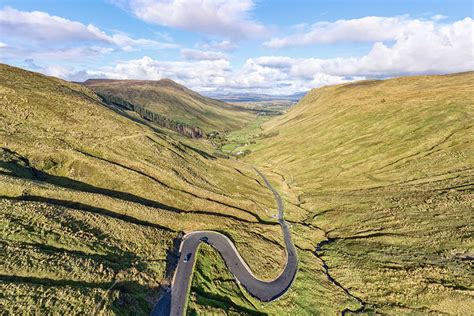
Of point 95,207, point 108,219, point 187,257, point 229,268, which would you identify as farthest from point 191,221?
point 95,207

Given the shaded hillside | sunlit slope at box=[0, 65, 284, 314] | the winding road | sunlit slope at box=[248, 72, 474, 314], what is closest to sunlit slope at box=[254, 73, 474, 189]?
sunlit slope at box=[248, 72, 474, 314]

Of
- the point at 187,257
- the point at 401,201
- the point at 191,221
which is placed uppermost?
the point at 191,221

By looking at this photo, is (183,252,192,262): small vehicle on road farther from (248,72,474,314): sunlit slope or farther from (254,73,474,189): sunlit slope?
(254,73,474,189): sunlit slope

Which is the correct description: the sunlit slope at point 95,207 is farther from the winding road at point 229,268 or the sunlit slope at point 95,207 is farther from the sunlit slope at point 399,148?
Answer: the sunlit slope at point 399,148

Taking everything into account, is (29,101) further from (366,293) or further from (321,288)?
(366,293)

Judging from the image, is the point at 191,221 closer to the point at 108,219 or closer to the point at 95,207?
the point at 108,219

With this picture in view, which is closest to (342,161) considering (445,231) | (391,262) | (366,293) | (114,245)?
(445,231)
